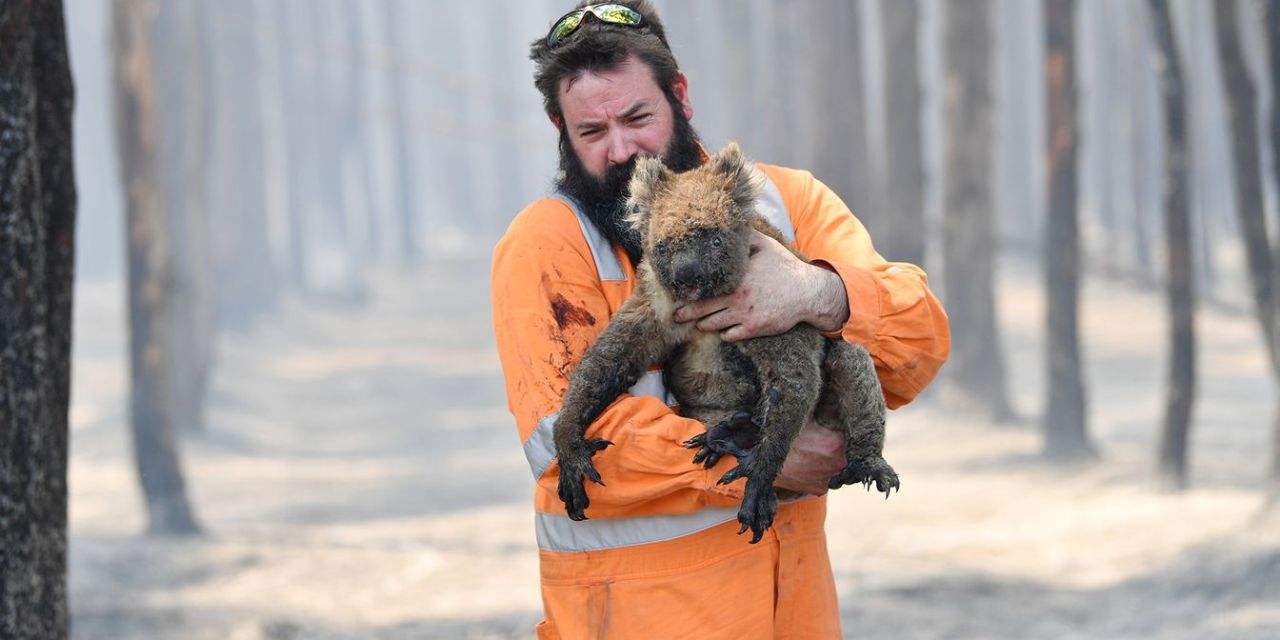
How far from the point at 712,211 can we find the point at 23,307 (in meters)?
2.94

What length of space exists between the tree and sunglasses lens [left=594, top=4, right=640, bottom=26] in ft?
8.32

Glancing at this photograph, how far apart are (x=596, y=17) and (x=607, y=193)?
44 cm

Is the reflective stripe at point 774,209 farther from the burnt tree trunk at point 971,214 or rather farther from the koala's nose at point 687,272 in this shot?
the burnt tree trunk at point 971,214

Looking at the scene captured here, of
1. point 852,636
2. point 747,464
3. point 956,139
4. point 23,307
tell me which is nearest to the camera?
point 747,464

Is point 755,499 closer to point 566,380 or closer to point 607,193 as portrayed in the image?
point 566,380

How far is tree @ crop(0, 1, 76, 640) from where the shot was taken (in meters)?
4.95

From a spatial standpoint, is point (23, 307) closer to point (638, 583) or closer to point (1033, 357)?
point (638, 583)

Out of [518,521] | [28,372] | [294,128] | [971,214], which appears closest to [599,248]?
[28,372]

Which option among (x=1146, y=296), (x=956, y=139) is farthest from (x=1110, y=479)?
(x=1146, y=296)

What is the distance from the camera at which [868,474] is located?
3330mm

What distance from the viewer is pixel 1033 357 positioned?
2533cm

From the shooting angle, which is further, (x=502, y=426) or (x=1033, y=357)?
(x=1033, y=357)

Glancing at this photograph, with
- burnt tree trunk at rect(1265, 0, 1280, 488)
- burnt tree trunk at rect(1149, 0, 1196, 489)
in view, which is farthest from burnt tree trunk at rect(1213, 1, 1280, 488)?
burnt tree trunk at rect(1265, 0, 1280, 488)

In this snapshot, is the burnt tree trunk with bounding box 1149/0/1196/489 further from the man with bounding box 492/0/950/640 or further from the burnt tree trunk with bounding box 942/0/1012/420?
the man with bounding box 492/0/950/640
